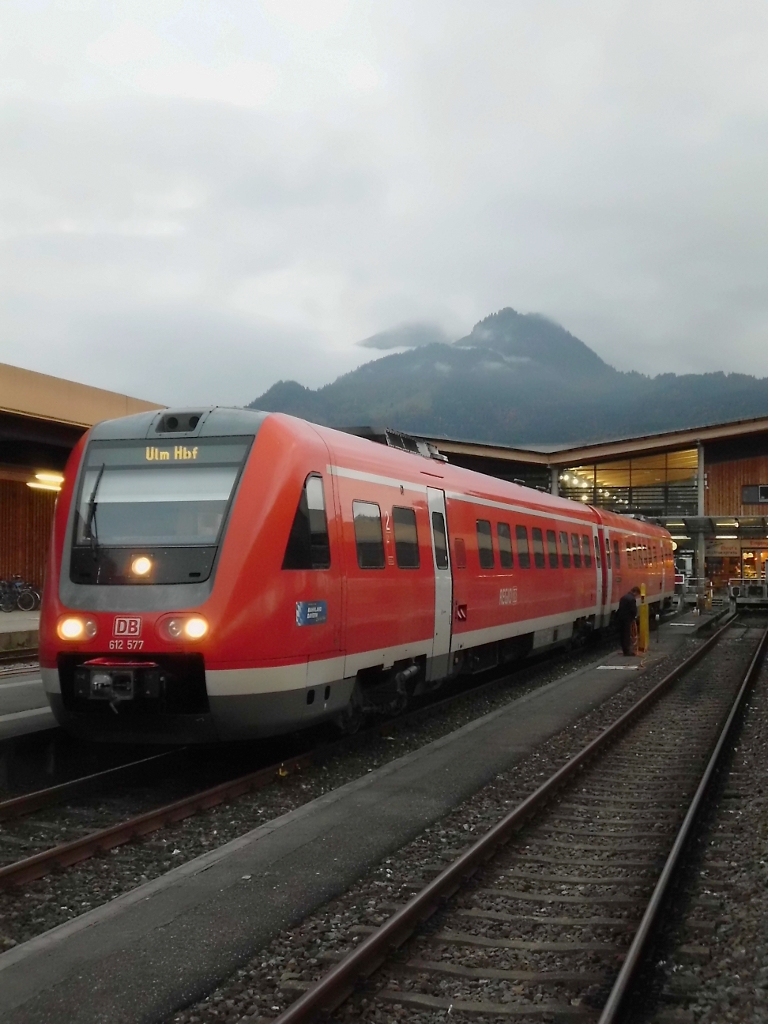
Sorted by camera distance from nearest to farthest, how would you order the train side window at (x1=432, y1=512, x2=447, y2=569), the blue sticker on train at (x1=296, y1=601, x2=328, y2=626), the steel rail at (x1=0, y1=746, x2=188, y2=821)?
the steel rail at (x1=0, y1=746, x2=188, y2=821), the blue sticker on train at (x1=296, y1=601, x2=328, y2=626), the train side window at (x1=432, y1=512, x2=447, y2=569)

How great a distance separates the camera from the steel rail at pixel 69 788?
7.25 m

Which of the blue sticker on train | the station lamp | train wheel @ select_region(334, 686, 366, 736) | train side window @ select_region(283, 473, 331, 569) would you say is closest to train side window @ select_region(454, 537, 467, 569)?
train wheel @ select_region(334, 686, 366, 736)

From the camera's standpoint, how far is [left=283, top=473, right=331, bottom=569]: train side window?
26.6 ft

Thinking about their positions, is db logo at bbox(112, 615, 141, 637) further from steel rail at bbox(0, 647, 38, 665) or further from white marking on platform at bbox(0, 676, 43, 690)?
steel rail at bbox(0, 647, 38, 665)

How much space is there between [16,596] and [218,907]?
22450 millimetres

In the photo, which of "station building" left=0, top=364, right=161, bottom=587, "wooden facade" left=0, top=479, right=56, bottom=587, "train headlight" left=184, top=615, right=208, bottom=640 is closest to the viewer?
"train headlight" left=184, top=615, right=208, bottom=640

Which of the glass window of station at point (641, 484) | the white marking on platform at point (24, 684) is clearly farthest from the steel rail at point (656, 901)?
the glass window of station at point (641, 484)

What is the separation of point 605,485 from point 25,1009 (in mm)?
43151

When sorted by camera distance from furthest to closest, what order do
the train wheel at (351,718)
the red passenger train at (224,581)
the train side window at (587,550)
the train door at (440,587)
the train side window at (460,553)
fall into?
the train side window at (587,550) < the train side window at (460,553) < the train door at (440,587) < the train wheel at (351,718) < the red passenger train at (224,581)

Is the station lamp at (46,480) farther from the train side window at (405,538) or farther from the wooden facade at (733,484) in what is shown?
the wooden facade at (733,484)

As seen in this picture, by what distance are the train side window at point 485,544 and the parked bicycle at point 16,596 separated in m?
16.6

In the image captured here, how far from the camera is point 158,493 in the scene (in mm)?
8227

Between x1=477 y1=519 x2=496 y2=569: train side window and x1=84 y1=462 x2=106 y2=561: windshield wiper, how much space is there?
19.0 ft

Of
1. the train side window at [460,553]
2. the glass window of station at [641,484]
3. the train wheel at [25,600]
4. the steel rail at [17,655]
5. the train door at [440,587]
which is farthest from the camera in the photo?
the glass window of station at [641,484]
